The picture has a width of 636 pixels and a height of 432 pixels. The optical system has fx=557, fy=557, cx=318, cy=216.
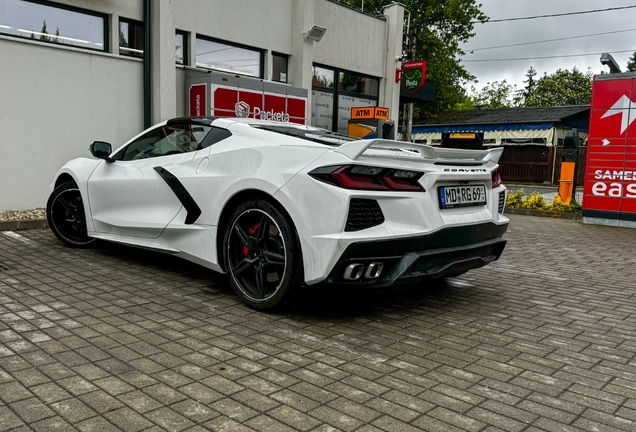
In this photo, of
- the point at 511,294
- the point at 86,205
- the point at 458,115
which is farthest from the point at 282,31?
the point at 458,115

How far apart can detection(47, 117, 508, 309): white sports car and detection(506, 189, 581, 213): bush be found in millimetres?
8870

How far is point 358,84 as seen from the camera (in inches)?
711

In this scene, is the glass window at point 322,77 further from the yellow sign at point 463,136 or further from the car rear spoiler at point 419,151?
the yellow sign at point 463,136

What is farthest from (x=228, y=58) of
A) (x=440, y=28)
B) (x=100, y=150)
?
(x=440, y=28)

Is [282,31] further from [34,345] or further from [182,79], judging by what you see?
[34,345]

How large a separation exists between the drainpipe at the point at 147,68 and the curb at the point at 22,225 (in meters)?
3.57

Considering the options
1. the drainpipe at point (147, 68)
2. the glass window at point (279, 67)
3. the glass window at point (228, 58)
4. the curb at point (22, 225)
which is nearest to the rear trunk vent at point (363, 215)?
the curb at point (22, 225)

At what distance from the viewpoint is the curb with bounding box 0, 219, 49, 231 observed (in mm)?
7449

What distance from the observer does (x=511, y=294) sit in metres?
4.93

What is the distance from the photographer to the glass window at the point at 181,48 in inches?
469

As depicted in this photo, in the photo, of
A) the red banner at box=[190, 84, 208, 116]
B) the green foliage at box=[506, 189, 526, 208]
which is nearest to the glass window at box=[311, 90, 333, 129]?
the red banner at box=[190, 84, 208, 116]

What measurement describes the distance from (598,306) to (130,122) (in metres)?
8.89

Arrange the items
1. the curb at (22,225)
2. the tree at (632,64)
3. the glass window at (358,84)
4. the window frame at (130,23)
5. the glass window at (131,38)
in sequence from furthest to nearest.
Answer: the tree at (632,64) → the glass window at (358,84) → the glass window at (131,38) → the window frame at (130,23) → the curb at (22,225)

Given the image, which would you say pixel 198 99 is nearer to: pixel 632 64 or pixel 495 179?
pixel 495 179
